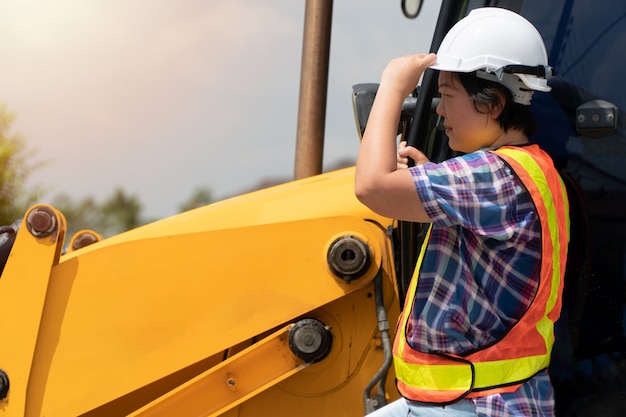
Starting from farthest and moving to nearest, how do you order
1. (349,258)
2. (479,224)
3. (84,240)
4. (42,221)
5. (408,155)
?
1. (84,240)
2. (42,221)
3. (349,258)
4. (408,155)
5. (479,224)

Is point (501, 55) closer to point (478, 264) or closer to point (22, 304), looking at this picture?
point (478, 264)

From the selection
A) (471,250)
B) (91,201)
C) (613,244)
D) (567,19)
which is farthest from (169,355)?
(91,201)

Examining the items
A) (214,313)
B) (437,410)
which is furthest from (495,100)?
(214,313)

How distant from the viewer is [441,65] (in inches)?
74.8

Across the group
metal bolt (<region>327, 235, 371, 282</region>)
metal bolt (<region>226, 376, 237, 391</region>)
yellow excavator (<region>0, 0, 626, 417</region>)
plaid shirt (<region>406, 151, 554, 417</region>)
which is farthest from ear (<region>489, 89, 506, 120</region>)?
metal bolt (<region>226, 376, 237, 391</region>)

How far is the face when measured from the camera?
188 centimetres

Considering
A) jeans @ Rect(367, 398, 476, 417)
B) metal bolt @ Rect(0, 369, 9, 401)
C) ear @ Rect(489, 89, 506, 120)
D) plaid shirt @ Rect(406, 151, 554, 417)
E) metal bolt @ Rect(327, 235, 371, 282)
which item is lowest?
metal bolt @ Rect(0, 369, 9, 401)

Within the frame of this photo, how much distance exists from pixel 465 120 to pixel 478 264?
0.32 m

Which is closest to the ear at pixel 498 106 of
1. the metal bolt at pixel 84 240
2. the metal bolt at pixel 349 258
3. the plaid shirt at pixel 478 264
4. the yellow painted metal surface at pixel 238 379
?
the plaid shirt at pixel 478 264

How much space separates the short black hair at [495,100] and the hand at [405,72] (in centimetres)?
8

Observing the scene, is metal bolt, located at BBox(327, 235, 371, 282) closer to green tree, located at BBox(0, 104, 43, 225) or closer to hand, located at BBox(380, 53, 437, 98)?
Result: hand, located at BBox(380, 53, 437, 98)

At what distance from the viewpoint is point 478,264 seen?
1.80 m

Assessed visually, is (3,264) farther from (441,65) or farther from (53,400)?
(441,65)

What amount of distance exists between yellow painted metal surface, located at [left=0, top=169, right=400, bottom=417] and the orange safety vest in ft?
2.40
